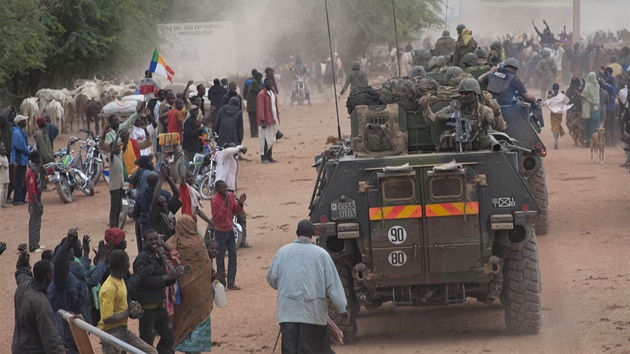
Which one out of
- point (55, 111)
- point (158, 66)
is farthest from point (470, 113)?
point (55, 111)

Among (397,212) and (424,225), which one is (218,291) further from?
(424,225)

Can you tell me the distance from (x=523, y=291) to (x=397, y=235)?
1.34m

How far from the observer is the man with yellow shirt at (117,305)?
9273 mm

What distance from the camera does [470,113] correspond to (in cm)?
1197

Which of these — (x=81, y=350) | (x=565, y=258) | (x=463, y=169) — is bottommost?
(x=565, y=258)

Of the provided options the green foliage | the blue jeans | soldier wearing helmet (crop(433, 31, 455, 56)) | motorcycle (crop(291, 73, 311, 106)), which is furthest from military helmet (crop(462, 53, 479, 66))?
motorcycle (crop(291, 73, 311, 106))

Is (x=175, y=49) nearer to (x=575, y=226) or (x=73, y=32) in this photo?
(x=73, y=32)

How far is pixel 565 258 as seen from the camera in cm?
1517

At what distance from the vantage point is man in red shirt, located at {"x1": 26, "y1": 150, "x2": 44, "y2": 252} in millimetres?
17078

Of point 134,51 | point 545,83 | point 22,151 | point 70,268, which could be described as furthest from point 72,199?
point 545,83

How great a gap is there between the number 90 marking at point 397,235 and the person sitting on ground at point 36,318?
11.2 feet

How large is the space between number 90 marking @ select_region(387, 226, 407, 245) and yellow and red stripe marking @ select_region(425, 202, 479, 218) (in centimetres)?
28

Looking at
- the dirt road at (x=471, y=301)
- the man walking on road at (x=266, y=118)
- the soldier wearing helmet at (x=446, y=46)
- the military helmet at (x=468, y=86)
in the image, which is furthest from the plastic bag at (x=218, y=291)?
the man walking on road at (x=266, y=118)

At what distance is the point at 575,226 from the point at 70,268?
30.0 feet
